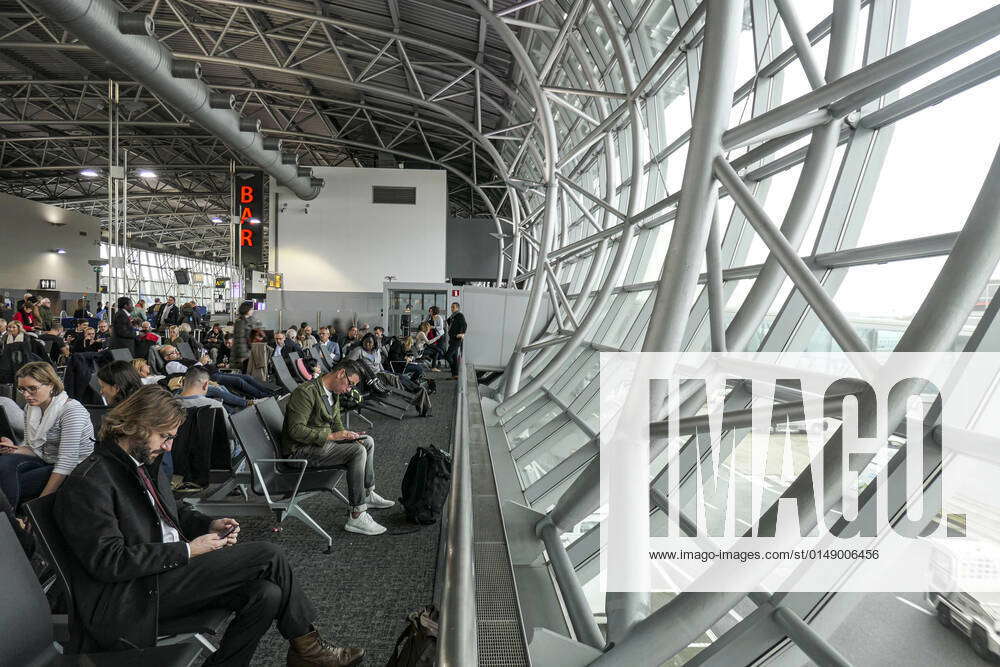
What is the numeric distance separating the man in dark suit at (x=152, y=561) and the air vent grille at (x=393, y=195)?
24.2m

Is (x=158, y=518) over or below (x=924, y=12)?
below

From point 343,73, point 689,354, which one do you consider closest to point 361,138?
point 343,73

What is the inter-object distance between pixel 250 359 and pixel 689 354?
893 centimetres

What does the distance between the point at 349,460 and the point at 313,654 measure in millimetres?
2622

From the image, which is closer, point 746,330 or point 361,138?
point 746,330

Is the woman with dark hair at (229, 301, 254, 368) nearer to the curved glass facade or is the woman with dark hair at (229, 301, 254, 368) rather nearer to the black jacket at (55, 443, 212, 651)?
the curved glass facade

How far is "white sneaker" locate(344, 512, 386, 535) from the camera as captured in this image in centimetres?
550

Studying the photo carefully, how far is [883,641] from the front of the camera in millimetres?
2551

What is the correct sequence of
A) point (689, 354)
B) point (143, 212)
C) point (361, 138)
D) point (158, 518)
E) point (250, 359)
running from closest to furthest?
point (158, 518) → point (689, 354) → point (250, 359) → point (361, 138) → point (143, 212)

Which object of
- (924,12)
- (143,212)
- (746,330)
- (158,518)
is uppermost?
(143,212)

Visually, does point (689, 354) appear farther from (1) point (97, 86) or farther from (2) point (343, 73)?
(1) point (97, 86)

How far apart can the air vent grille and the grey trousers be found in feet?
71.6

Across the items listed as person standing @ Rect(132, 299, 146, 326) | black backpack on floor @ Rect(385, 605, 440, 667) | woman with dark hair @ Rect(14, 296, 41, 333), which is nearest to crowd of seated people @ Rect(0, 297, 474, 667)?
black backpack on floor @ Rect(385, 605, 440, 667)

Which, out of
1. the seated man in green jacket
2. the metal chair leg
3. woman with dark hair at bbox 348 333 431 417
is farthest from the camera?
woman with dark hair at bbox 348 333 431 417
